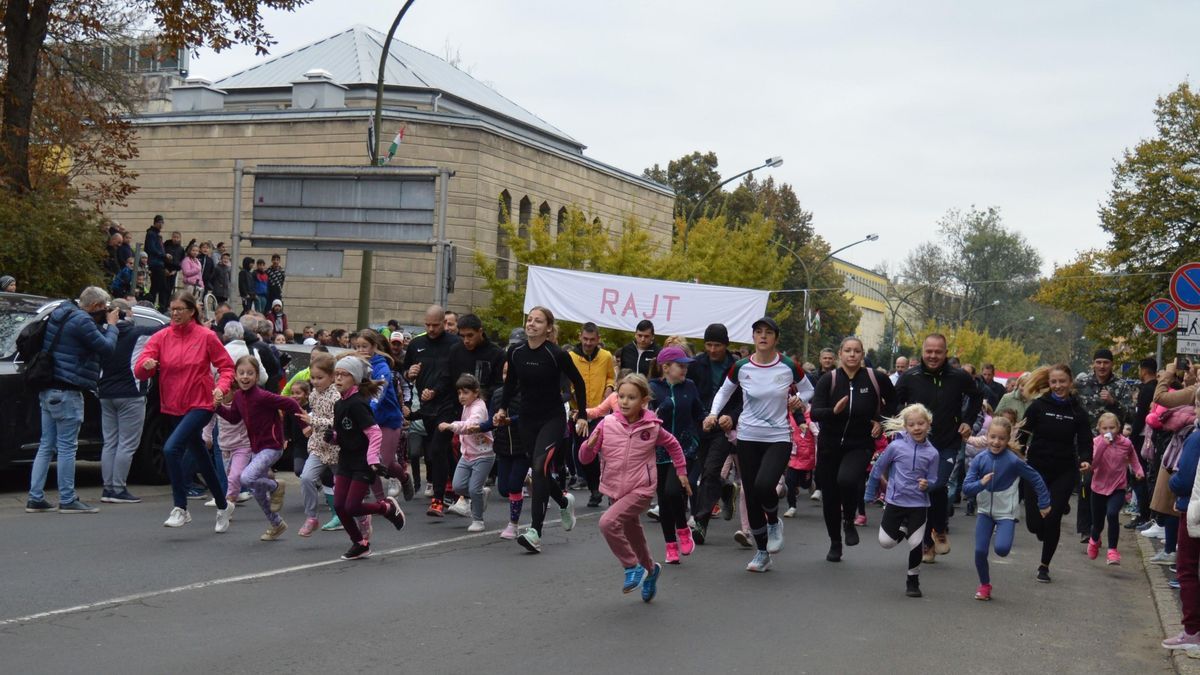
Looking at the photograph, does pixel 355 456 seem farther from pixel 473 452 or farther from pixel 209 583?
pixel 473 452

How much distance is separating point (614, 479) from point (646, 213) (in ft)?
159

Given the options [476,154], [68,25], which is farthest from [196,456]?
Result: [476,154]

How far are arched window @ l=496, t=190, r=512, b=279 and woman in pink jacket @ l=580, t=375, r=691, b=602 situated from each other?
36.6m

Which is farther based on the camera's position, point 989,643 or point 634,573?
point 634,573

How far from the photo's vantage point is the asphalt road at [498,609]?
702 centimetres

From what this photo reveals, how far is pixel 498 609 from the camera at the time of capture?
8398mm

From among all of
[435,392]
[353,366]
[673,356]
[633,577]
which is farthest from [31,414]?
[633,577]

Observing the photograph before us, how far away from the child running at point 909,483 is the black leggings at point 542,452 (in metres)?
2.47

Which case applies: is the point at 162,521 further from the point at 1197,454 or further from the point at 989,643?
the point at 1197,454

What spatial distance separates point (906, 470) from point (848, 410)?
935 millimetres

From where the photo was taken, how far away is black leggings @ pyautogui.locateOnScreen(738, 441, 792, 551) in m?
10.4

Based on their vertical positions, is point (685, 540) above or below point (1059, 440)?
below

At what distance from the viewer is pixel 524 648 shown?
23.9ft

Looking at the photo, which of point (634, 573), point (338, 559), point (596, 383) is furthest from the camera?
point (596, 383)
